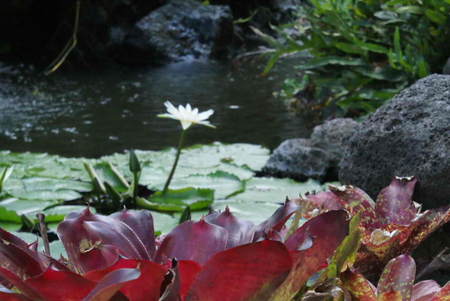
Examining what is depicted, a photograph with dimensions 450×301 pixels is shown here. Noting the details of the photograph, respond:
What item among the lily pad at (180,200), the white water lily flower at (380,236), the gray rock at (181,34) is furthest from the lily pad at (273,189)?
the gray rock at (181,34)

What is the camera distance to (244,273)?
453 mm

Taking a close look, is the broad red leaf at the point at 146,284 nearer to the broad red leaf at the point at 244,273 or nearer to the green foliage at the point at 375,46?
the broad red leaf at the point at 244,273

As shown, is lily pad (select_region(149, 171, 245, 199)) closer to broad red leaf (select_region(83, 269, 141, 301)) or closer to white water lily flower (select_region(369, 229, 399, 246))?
white water lily flower (select_region(369, 229, 399, 246))

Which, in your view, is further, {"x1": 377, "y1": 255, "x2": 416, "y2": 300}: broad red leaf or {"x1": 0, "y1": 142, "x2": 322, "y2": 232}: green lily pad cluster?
{"x1": 0, "y1": 142, "x2": 322, "y2": 232}: green lily pad cluster

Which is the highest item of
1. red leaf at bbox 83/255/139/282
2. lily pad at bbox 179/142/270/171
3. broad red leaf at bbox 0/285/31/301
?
red leaf at bbox 83/255/139/282

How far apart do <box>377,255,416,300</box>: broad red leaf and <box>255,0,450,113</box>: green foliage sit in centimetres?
240

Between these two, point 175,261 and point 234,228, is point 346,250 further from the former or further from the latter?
point 175,261

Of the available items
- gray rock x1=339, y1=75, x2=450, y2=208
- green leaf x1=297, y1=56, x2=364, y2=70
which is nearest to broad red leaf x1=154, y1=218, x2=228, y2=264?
gray rock x1=339, y1=75, x2=450, y2=208

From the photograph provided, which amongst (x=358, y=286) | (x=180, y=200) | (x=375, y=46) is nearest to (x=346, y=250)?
(x=358, y=286)

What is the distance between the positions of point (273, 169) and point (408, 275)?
1.84m

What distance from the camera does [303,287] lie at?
0.56m

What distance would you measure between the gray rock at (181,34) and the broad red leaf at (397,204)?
7.23 meters

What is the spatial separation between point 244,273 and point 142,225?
0.65ft

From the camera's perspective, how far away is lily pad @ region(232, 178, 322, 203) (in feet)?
6.55
